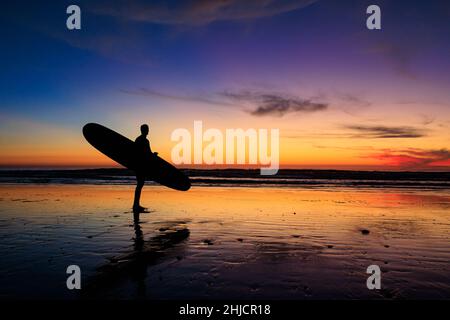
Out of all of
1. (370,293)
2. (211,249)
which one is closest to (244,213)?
(211,249)

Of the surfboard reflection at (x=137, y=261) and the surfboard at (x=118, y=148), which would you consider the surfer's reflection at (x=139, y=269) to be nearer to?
the surfboard reflection at (x=137, y=261)

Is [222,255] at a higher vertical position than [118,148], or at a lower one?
lower

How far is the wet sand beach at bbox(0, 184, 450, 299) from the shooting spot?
15.4ft

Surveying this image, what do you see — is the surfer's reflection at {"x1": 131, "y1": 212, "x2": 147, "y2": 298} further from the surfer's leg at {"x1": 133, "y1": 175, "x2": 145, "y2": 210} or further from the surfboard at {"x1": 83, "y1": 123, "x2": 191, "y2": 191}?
the surfboard at {"x1": 83, "y1": 123, "x2": 191, "y2": 191}

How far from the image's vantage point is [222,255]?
6.54 meters

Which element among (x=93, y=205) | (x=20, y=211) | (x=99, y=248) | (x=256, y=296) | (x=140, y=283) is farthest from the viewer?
(x=93, y=205)

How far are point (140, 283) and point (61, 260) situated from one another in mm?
1930

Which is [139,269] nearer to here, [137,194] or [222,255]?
[222,255]

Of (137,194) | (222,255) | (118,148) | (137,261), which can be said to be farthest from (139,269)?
(118,148)

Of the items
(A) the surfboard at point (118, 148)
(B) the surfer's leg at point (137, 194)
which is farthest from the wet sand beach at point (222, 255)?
(A) the surfboard at point (118, 148)

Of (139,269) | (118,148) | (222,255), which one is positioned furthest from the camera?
(118,148)

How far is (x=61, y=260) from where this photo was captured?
6.07m

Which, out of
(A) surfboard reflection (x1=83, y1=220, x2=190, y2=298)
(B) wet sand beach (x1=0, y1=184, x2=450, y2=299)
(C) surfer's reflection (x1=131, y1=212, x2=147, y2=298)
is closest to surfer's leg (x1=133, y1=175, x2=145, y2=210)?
(B) wet sand beach (x1=0, y1=184, x2=450, y2=299)
